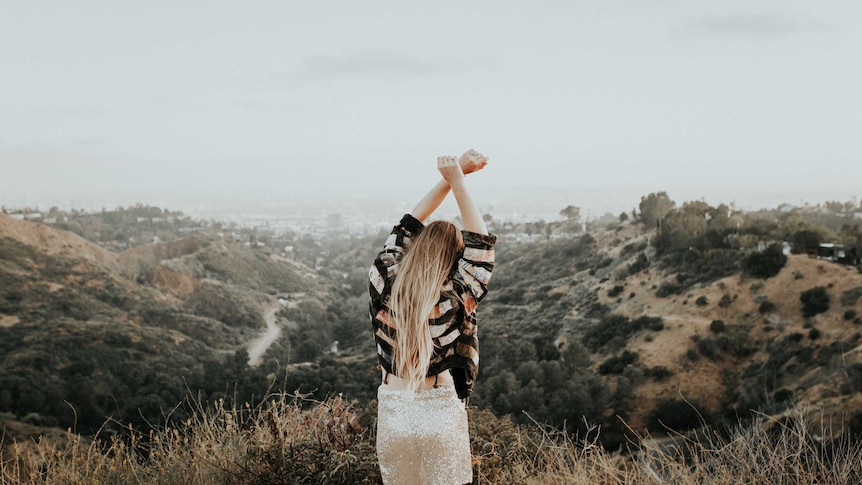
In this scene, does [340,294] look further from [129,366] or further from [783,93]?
[783,93]

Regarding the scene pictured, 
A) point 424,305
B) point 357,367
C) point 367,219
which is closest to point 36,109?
point 367,219

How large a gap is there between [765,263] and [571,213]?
2167 cm

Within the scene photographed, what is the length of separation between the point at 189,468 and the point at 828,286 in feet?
81.2

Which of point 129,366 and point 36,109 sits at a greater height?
point 36,109

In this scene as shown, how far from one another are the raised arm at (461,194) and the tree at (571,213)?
45.0 metres

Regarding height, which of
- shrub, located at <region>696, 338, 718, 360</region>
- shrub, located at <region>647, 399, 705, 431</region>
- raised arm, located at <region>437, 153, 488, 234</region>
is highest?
raised arm, located at <region>437, 153, 488, 234</region>

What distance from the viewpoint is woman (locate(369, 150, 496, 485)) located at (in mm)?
1622

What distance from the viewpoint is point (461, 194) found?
1803mm

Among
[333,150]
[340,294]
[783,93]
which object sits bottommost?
[340,294]

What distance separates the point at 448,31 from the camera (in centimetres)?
2522

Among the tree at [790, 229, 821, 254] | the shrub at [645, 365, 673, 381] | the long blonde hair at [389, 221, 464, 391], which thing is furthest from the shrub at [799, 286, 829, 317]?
the long blonde hair at [389, 221, 464, 391]

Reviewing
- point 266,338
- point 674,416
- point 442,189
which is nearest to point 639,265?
point 674,416

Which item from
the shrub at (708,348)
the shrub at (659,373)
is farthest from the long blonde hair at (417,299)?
the shrub at (708,348)

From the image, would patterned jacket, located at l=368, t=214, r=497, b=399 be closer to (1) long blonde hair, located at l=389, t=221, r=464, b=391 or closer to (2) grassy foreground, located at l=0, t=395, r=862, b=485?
(1) long blonde hair, located at l=389, t=221, r=464, b=391
